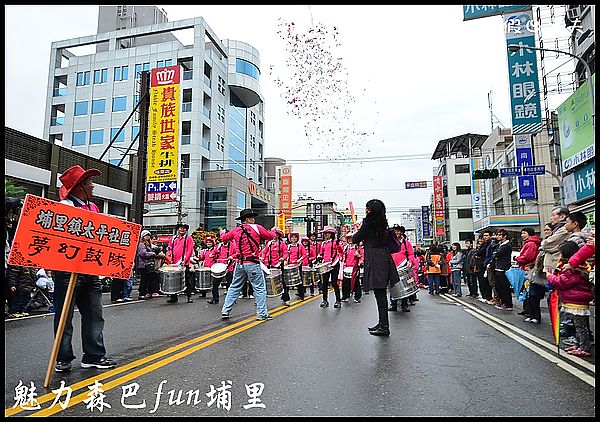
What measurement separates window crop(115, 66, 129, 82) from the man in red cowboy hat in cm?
5022

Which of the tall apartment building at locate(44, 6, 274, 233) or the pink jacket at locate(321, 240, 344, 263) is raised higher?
the tall apartment building at locate(44, 6, 274, 233)

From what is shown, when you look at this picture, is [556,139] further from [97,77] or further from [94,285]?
[97,77]

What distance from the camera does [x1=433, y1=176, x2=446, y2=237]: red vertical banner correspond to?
205ft

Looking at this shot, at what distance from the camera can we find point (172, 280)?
38.9 ft

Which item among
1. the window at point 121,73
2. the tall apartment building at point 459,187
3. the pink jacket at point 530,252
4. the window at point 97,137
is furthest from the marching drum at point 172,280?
the tall apartment building at point 459,187

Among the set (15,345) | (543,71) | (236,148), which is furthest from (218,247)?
(236,148)

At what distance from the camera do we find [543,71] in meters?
25.0

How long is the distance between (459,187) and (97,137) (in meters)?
46.5

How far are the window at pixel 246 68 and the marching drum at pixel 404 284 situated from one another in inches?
1928

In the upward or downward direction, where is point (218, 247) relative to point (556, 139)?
downward

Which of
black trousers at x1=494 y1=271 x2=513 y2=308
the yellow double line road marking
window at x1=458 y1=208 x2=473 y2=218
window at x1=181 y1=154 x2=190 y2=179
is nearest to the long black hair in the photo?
the yellow double line road marking

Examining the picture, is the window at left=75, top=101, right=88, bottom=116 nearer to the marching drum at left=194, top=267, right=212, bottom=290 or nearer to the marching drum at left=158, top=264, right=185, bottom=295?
the marching drum at left=194, top=267, right=212, bottom=290

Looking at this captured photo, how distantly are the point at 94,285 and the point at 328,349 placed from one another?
2772mm

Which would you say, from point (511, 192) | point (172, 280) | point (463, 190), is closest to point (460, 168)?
point (463, 190)
